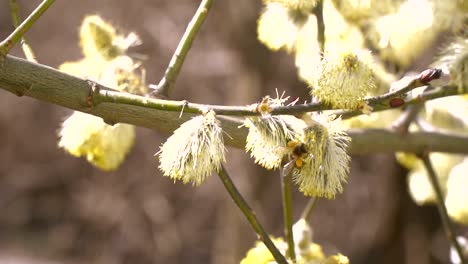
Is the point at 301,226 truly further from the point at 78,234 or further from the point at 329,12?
the point at 78,234

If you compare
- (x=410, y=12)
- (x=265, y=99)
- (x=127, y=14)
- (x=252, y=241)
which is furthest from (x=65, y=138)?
(x=127, y=14)

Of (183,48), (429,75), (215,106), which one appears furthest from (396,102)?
(183,48)

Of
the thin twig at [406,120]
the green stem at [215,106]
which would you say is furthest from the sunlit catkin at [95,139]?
the thin twig at [406,120]

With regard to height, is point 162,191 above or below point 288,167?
below

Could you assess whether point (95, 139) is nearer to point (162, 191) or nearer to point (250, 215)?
point (250, 215)

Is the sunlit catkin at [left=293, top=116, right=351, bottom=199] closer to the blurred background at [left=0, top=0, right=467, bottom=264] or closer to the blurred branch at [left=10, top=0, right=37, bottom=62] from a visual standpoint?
the blurred branch at [left=10, top=0, right=37, bottom=62]

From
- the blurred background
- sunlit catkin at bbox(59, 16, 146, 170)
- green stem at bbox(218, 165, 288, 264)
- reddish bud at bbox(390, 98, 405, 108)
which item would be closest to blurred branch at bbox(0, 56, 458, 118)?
reddish bud at bbox(390, 98, 405, 108)

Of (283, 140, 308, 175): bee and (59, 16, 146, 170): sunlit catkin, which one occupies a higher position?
(59, 16, 146, 170): sunlit catkin

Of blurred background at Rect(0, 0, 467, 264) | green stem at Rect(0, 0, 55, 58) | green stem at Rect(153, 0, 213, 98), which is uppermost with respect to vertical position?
green stem at Rect(0, 0, 55, 58)
